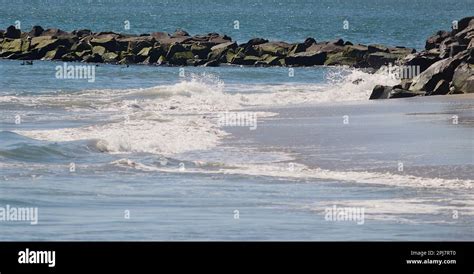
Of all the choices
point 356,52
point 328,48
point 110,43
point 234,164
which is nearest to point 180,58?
point 110,43

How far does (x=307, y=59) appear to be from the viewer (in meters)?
55.2

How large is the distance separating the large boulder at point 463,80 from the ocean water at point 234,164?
3.50ft

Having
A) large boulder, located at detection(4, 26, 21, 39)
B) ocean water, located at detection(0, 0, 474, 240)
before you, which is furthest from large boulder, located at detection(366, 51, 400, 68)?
large boulder, located at detection(4, 26, 21, 39)

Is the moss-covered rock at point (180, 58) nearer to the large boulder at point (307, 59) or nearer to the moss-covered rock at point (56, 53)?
the large boulder at point (307, 59)

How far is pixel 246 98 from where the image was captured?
36.2 meters

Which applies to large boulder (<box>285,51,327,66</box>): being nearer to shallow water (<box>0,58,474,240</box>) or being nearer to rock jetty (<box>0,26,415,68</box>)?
rock jetty (<box>0,26,415,68</box>)

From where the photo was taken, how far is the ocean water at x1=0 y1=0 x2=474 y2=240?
48.3ft

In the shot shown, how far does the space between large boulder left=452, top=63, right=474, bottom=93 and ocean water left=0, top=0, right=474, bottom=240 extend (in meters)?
1.07

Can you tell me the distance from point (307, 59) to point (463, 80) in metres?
24.3

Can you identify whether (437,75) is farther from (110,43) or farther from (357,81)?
(110,43)

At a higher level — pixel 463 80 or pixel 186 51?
pixel 186 51

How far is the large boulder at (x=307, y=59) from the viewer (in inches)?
2169

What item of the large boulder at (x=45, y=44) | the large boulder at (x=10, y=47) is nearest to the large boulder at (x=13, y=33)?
the large boulder at (x=10, y=47)
